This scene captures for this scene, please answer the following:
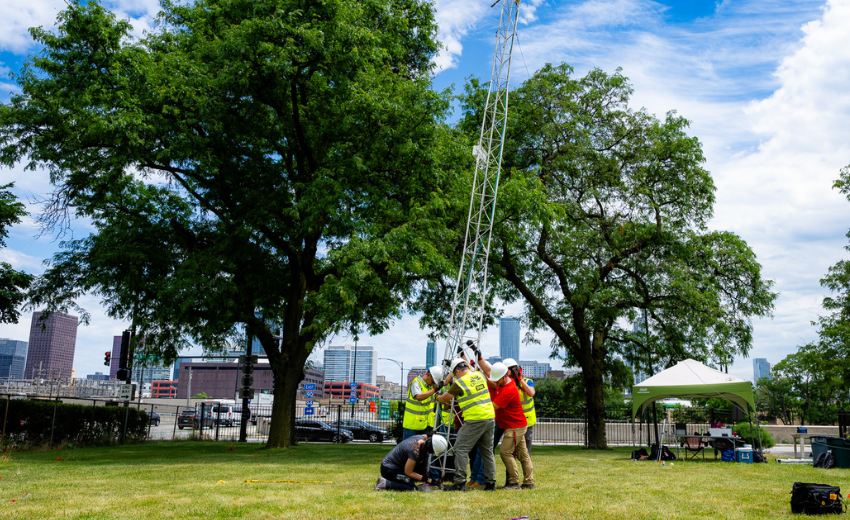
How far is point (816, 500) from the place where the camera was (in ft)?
24.7

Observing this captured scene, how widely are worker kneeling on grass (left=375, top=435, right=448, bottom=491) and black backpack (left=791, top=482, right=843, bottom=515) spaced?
4.74 m

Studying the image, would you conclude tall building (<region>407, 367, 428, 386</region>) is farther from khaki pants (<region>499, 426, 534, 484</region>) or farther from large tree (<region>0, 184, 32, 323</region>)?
large tree (<region>0, 184, 32, 323</region>)

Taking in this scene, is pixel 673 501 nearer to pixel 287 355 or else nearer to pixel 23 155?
pixel 287 355

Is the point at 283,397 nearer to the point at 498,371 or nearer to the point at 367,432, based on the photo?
the point at 498,371

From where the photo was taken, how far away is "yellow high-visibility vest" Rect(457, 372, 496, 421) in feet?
32.2

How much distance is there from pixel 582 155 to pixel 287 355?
13.3 meters

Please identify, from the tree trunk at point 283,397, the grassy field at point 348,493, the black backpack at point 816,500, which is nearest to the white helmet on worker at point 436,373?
the grassy field at point 348,493

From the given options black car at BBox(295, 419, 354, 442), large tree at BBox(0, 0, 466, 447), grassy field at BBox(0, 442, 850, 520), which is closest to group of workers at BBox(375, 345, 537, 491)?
grassy field at BBox(0, 442, 850, 520)

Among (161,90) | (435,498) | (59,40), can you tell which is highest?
(59,40)

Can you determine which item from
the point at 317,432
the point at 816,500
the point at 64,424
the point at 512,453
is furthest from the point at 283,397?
the point at 816,500

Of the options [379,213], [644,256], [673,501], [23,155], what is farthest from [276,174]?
[673,501]

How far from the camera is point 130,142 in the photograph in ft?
53.7

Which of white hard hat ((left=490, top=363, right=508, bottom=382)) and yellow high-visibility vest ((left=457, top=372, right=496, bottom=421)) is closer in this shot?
yellow high-visibility vest ((left=457, top=372, right=496, bottom=421))

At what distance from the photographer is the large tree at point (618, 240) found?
23.4 m
